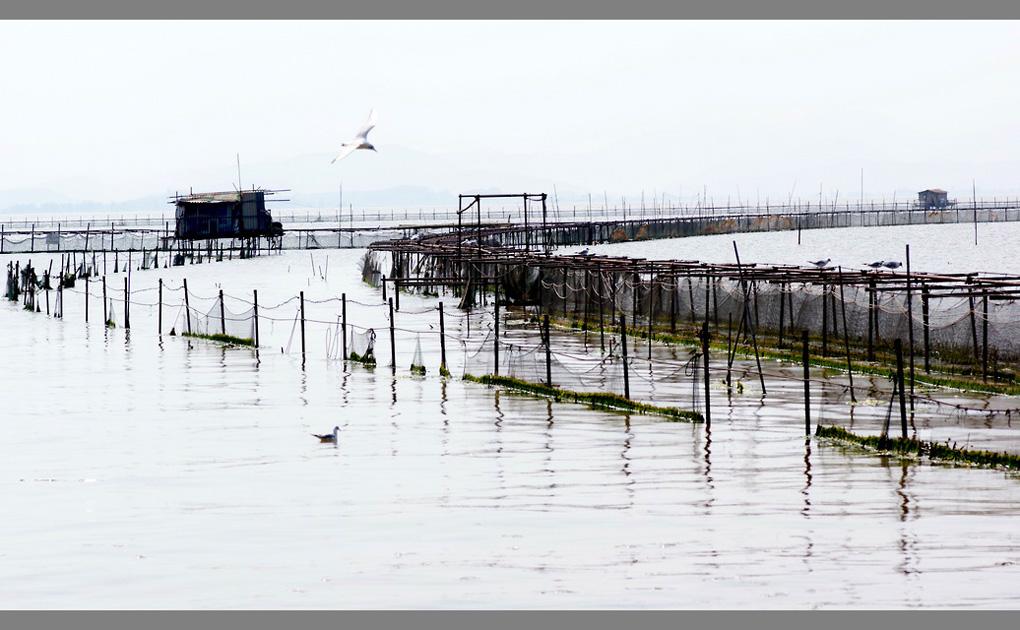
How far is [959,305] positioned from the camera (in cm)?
3247

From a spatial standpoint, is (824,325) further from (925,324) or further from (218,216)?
(218,216)

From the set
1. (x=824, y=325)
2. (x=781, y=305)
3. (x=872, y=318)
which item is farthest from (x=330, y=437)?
(x=781, y=305)

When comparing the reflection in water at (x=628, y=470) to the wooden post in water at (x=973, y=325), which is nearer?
the reflection in water at (x=628, y=470)

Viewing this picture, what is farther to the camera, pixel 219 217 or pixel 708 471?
pixel 219 217

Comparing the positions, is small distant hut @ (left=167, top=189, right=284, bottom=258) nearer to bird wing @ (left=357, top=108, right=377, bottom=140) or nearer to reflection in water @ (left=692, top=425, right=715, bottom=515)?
bird wing @ (left=357, top=108, right=377, bottom=140)

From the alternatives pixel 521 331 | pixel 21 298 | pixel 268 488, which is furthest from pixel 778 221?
pixel 268 488

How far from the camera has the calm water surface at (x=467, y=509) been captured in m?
14.7

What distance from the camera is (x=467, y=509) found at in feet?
61.3

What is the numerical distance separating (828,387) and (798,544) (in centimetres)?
1368

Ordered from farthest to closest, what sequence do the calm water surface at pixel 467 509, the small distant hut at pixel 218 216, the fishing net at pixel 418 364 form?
1. the small distant hut at pixel 218 216
2. the fishing net at pixel 418 364
3. the calm water surface at pixel 467 509

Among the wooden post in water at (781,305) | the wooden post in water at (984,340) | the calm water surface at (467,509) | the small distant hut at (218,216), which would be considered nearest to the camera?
the calm water surface at (467,509)

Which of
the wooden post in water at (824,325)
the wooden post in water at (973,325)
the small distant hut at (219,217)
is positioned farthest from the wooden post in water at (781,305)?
the small distant hut at (219,217)

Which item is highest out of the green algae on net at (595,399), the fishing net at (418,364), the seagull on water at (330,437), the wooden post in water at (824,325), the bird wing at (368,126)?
the bird wing at (368,126)

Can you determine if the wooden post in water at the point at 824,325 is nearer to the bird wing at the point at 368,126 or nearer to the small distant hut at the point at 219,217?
the bird wing at the point at 368,126
